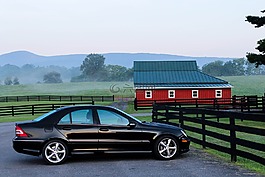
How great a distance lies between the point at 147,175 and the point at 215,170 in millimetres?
1476

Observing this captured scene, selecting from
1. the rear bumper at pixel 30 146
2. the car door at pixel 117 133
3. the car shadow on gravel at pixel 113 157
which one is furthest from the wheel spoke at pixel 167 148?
the rear bumper at pixel 30 146

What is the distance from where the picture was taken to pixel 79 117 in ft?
Answer: 38.2

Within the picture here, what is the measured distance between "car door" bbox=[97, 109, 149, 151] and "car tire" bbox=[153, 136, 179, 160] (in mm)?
290

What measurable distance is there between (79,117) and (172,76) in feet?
150

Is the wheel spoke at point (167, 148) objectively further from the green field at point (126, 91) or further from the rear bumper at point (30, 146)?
the rear bumper at point (30, 146)

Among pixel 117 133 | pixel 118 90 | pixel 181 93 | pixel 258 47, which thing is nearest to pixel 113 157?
pixel 117 133

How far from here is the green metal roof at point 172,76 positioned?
54.2 m

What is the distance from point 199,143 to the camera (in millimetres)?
14070

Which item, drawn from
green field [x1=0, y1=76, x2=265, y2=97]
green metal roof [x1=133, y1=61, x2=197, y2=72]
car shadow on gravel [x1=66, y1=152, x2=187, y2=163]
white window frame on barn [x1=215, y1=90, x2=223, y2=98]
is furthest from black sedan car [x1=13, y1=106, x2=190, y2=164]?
green field [x1=0, y1=76, x2=265, y2=97]

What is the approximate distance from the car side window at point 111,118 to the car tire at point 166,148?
3.09 feet

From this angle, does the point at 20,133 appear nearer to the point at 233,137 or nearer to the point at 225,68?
the point at 233,137

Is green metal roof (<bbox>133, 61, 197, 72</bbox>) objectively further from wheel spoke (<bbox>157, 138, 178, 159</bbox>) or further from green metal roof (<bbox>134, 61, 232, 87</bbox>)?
wheel spoke (<bbox>157, 138, 178, 159</bbox>)

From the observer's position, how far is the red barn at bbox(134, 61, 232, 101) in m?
52.7

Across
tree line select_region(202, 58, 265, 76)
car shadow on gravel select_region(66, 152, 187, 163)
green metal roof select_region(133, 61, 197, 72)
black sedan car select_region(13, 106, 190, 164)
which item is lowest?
car shadow on gravel select_region(66, 152, 187, 163)
